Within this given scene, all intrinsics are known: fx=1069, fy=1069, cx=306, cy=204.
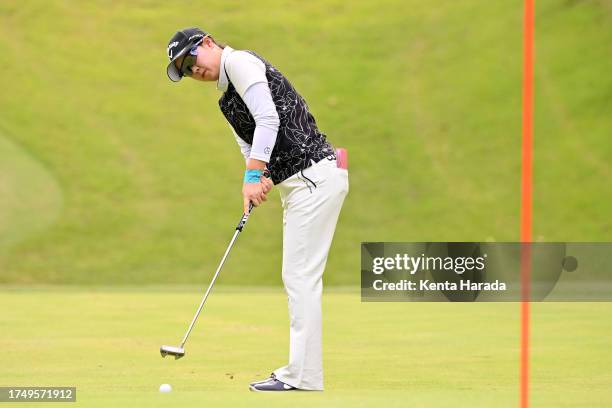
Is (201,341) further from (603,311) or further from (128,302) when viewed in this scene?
(603,311)

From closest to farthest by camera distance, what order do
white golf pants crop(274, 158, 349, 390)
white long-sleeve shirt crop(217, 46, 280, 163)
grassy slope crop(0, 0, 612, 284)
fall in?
white long-sleeve shirt crop(217, 46, 280, 163) < white golf pants crop(274, 158, 349, 390) < grassy slope crop(0, 0, 612, 284)

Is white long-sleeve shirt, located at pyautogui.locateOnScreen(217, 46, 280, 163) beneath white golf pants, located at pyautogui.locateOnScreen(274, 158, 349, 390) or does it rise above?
above

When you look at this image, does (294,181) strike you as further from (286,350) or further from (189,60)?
(286,350)

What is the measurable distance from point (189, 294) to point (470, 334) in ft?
10.3

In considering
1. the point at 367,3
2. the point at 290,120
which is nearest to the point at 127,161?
the point at 367,3

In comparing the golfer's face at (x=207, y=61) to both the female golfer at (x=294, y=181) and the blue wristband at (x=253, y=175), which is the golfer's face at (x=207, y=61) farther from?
the blue wristband at (x=253, y=175)

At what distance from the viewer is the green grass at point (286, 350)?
12.7 feet

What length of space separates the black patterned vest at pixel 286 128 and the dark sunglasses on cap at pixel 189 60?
150 mm

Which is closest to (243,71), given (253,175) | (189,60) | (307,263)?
(189,60)

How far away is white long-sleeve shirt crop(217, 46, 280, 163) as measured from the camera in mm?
3781

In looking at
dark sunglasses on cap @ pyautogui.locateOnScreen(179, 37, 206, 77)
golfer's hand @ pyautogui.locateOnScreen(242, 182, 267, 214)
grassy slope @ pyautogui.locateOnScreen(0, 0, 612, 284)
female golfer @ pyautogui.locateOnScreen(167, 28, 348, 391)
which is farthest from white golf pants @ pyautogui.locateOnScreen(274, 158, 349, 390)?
grassy slope @ pyautogui.locateOnScreen(0, 0, 612, 284)

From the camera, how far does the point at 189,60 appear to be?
3.88 m

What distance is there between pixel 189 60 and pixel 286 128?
430 millimetres

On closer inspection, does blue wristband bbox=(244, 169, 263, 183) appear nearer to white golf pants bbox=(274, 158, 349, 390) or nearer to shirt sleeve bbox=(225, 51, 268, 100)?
white golf pants bbox=(274, 158, 349, 390)
